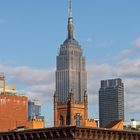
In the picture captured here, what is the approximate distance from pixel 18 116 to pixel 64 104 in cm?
1068

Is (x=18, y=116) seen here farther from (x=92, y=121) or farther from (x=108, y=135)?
(x=108, y=135)

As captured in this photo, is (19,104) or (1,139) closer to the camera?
(1,139)

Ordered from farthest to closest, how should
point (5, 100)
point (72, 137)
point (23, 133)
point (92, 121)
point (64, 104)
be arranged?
point (64, 104), point (5, 100), point (92, 121), point (23, 133), point (72, 137)

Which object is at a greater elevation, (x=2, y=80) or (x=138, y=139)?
(x=2, y=80)

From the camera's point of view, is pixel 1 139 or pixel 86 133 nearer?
pixel 86 133

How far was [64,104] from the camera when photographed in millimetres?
116438

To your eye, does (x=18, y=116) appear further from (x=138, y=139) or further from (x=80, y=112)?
(x=138, y=139)

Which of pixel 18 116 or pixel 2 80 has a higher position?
pixel 2 80

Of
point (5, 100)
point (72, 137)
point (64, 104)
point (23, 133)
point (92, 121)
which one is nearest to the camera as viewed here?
point (72, 137)

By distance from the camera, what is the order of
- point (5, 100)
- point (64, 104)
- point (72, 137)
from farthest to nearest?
point (64, 104) → point (5, 100) → point (72, 137)

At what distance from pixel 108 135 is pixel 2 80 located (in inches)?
2293

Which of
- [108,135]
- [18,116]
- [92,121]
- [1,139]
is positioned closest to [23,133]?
[1,139]

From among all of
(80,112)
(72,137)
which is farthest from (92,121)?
(72,137)

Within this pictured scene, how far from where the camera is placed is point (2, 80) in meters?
117
